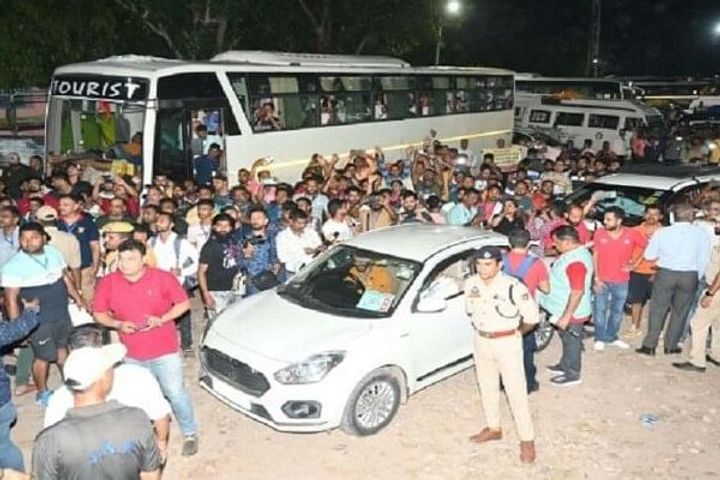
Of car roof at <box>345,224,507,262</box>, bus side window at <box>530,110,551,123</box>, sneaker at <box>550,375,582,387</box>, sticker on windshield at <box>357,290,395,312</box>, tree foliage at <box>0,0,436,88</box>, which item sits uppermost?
tree foliage at <box>0,0,436,88</box>

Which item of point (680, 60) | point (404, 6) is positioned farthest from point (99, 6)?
point (680, 60)

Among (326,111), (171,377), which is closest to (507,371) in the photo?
(171,377)

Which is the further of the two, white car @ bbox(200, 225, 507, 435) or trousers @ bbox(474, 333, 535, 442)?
white car @ bbox(200, 225, 507, 435)

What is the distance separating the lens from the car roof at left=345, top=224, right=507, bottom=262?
7.02 metres

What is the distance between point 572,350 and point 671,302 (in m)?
1.44

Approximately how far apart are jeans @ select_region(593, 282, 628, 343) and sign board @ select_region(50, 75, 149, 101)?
Answer: 7.61 metres

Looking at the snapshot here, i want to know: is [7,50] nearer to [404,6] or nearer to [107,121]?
[107,121]

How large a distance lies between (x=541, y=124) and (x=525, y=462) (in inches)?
875

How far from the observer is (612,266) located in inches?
319

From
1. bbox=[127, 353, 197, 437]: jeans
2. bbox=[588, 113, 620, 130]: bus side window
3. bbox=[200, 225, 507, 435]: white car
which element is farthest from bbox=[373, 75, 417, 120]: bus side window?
bbox=[127, 353, 197, 437]: jeans

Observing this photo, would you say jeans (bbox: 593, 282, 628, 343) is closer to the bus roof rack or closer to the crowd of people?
the crowd of people

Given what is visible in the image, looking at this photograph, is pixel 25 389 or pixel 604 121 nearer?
pixel 25 389

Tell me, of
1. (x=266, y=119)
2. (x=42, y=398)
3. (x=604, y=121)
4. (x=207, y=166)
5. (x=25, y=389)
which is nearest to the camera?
(x=42, y=398)

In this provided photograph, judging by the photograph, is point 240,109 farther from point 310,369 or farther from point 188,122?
point 310,369
